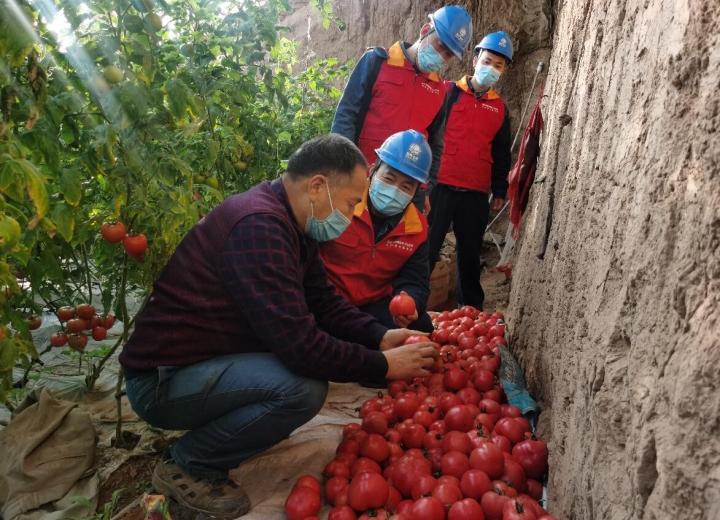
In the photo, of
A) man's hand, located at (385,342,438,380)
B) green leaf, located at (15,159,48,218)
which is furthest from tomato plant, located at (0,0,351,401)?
man's hand, located at (385,342,438,380)

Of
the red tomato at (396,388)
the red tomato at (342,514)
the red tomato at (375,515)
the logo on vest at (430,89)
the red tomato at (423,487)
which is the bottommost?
the red tomato at (396,388)

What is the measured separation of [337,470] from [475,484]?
0.56 metres

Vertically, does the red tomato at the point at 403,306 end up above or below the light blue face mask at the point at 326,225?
below

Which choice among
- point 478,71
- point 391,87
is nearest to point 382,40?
point 478,71

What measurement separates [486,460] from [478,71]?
345 centimetres

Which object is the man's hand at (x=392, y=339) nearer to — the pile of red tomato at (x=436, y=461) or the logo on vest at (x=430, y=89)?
the pile of red tomato at (x=436, y=461)

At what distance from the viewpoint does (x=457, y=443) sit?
7.70 ft

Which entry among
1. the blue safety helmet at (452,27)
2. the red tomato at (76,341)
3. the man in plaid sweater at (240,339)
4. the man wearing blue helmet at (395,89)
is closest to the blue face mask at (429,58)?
the man wearing blue helmet at (395,89)

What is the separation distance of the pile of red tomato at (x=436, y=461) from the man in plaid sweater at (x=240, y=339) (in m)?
0.31

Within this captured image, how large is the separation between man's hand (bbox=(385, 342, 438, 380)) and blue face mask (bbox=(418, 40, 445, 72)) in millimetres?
2380

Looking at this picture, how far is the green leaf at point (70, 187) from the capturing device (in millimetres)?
2141

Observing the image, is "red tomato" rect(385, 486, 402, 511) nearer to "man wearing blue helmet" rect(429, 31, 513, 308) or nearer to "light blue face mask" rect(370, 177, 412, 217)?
"light blue face mask" rect(370, 177, 412, 217)

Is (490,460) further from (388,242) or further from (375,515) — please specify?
(388,242)

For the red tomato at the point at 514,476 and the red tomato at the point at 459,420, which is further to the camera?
the red tomato at the point at 459,420
